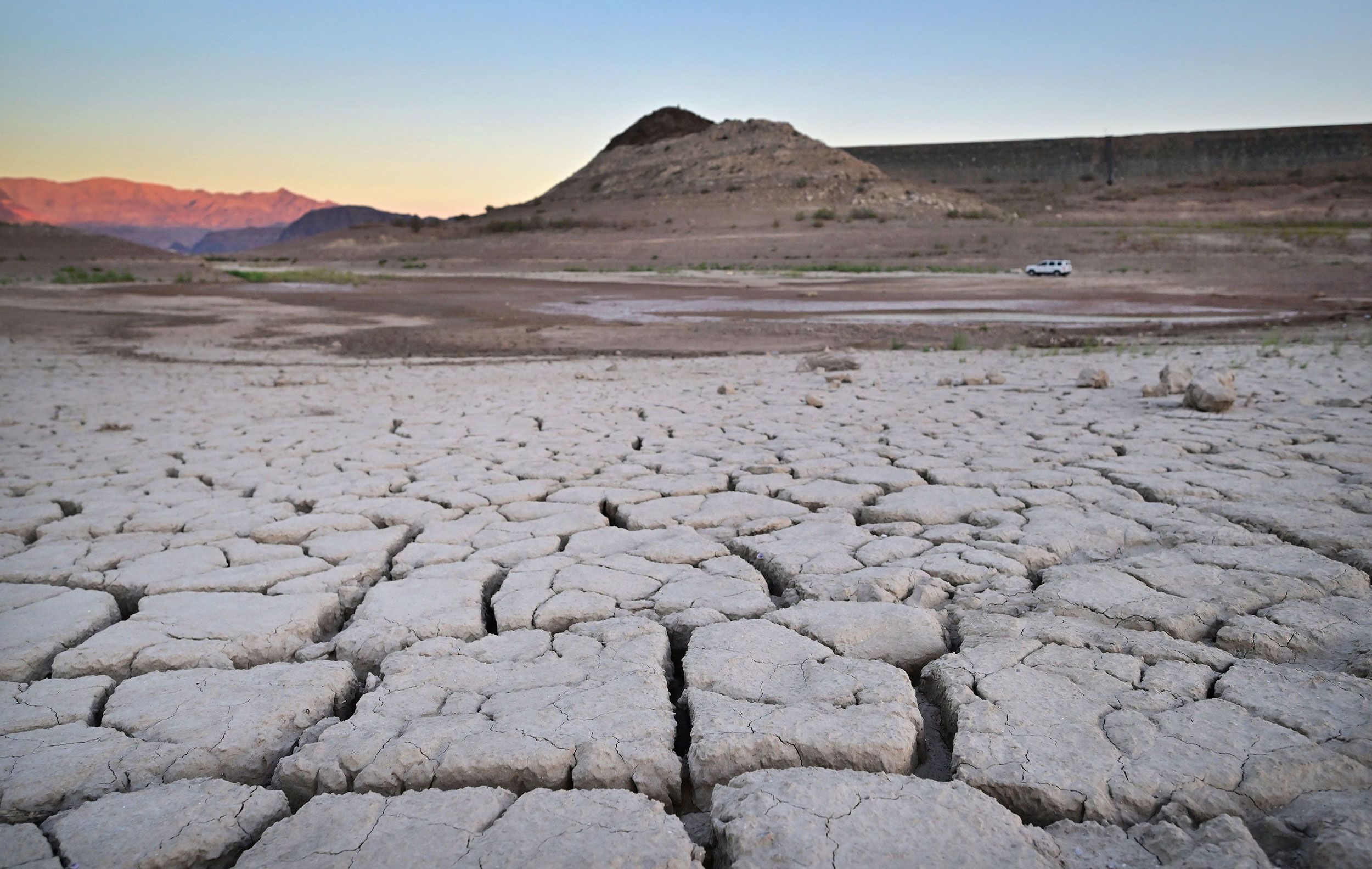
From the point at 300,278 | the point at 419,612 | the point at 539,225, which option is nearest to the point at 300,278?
the point at 300,278

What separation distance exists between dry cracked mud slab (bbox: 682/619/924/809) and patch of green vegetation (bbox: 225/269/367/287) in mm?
18592

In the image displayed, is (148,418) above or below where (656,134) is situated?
below

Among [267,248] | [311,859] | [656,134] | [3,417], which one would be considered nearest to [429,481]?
[311,859]

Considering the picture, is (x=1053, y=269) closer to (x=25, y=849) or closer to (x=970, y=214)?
(x=970, y=214)

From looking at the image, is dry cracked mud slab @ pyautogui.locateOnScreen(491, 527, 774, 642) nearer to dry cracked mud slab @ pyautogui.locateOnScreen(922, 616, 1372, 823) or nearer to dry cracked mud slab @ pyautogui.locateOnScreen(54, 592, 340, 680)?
dry cracked mud slab @ pyautogui.locateOnScreen(54, 592, 340, 680)

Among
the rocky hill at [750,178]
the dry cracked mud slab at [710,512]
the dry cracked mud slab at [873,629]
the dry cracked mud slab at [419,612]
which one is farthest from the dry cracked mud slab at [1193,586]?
the rocky hill at [750,178]

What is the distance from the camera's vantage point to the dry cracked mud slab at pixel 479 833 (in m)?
1.35

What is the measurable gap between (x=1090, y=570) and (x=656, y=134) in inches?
2668

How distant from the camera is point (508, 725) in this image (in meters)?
1.71

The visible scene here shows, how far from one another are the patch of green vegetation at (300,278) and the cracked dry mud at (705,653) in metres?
16.1

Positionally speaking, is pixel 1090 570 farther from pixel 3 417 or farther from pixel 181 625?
pixel 3 417

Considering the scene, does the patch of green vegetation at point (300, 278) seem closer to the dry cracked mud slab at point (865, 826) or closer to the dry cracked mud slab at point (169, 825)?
the dry cracked mud slab at point (169, 825)

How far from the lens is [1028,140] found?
156ft

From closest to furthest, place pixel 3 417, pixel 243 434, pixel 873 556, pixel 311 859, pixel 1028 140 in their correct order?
1. pixel 311 859
2. pixel 873 556
3. pixel 243 434
4. pixel 3 417
5. pixel 1028 140
